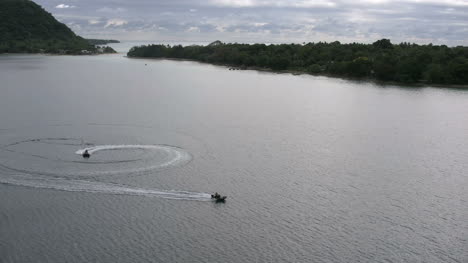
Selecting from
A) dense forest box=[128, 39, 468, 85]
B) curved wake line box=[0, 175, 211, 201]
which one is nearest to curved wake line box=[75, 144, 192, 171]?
curved wake line box=[0, 175, 211, 201]

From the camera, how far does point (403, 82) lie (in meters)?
88.9

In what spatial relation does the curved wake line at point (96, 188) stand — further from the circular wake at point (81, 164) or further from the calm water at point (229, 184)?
the calm water at point (229, 184)

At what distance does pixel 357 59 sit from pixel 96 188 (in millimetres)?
80267

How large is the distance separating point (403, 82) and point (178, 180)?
231 feet

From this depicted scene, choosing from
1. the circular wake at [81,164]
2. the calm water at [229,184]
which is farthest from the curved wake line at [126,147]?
the calm water at [229,184]

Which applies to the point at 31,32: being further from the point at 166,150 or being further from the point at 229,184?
the point at 229,184

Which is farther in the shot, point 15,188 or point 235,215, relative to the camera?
point 15,188

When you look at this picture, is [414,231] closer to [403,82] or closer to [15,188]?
[15,188]

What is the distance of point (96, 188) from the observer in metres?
27.8

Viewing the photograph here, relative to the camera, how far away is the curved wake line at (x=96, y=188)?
2747 centimetres

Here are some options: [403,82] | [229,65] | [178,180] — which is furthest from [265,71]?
[178,180]

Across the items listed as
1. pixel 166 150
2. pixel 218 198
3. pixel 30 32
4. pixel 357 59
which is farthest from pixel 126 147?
pixel 30 32

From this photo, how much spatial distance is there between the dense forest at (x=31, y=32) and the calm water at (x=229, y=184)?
120 m

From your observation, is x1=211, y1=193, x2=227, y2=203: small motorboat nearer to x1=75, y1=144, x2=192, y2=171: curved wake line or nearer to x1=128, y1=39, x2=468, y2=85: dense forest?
x1=75, y1=144, x2=192, y2=171: curved wake line
